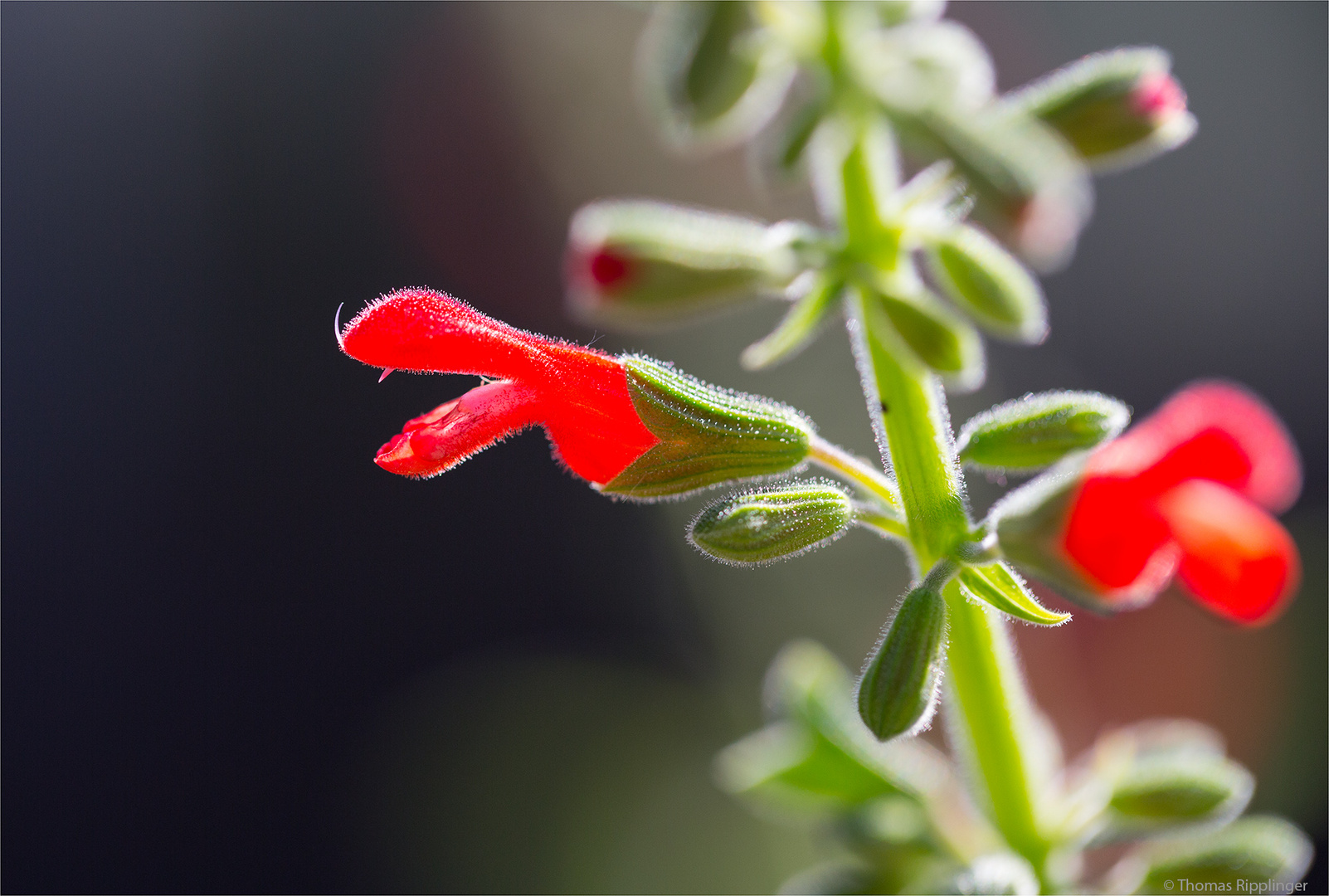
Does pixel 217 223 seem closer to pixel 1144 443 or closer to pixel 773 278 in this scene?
pixel 773 278

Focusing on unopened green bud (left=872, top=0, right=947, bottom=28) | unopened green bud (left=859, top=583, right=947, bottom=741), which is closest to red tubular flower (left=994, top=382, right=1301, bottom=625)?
unopened green bud (left=859, top=583, right=947, bottom=741)

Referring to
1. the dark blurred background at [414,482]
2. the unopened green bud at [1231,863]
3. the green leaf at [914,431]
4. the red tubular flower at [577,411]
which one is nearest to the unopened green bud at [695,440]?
the red tubular flower at [577,411]

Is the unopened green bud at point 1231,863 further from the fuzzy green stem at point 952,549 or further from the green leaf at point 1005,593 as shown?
the green leaf at point 1005,593

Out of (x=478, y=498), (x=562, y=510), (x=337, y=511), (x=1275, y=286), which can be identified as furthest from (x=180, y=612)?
(x=1275, y=286)

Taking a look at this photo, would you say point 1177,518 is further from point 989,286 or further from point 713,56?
point 713,56

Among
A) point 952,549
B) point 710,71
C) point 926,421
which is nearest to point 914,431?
point 926,421

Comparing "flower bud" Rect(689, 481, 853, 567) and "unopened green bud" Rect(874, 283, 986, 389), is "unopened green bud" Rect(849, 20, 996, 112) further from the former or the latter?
"flower bud" Rect(689, 481, 853, 567)
